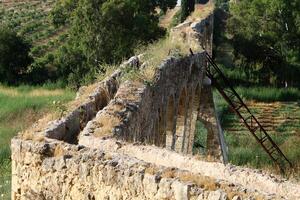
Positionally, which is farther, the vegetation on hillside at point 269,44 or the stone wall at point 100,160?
the vegetation on hillside at point 269,44

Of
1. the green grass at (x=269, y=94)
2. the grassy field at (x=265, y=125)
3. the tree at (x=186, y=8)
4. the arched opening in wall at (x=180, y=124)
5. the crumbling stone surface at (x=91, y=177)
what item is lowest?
the grassy field at (x=265, y=125)

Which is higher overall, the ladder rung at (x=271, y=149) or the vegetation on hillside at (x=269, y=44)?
the vegetation on hillside at (x=269, y=44)

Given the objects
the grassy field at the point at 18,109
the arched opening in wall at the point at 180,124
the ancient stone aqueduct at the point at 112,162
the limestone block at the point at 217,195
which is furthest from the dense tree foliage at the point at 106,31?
the limestone block at the point at 217,195

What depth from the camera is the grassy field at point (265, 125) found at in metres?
21.3

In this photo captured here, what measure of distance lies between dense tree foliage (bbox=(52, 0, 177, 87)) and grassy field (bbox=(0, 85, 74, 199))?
218 centimetres

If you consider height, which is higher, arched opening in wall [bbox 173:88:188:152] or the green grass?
arched opening in wall [bbox 173:88:188:152]

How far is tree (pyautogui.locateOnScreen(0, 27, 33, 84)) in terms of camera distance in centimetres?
3437

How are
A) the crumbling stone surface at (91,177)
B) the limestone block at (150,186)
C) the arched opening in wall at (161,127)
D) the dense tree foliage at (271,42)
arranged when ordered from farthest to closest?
the dense tree foliage at (271,42) < the arched opening in wall at (161,127) < the limestone block at (150,186) < the crumbling stone surface at (91,177)

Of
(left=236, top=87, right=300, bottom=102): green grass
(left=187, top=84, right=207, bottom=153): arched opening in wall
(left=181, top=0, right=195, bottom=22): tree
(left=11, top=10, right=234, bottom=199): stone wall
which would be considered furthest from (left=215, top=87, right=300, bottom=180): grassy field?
(left=11, top=10, right=234, bottom=199): stone wall

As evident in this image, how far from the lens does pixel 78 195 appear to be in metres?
6.07

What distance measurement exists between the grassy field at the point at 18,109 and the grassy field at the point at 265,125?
6.87 metres

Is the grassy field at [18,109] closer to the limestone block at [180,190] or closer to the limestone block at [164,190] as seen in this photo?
the limestone block at [164,190]

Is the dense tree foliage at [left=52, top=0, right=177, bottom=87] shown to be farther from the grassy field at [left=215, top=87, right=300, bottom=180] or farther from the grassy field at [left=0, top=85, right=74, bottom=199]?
the grassy field at [left=215, top=87, right=300, bottom=180]

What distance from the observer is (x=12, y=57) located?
34.7 meters
